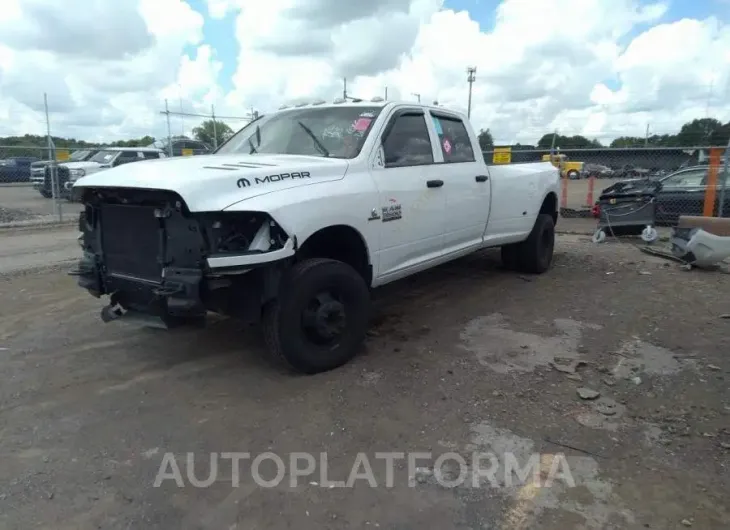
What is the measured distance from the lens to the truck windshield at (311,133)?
14.5 ft

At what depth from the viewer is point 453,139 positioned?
17.9 ft

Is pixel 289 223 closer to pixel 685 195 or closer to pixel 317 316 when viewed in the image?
pixel 317 316

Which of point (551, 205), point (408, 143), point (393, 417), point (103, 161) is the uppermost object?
point (103, 161)

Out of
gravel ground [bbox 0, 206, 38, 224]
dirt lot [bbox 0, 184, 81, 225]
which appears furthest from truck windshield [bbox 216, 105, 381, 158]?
gravel ground [bbox 0, 206, 38, 224]

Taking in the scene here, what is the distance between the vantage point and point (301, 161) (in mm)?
4043

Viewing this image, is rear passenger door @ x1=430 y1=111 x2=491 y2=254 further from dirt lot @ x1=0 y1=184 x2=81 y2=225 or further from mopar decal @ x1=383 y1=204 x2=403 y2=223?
dirt lot @ x1=0 y1=184 x2=81 y2=225

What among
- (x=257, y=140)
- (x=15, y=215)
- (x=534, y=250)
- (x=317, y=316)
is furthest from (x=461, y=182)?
(x=15, y=215)

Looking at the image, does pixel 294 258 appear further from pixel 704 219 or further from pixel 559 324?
pixel 704 219

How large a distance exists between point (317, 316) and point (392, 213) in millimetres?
1111

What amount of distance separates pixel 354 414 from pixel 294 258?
46.5 inches

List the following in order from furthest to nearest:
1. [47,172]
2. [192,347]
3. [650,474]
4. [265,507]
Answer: [47,172]
[192,347]
[650,474]
[265,507]

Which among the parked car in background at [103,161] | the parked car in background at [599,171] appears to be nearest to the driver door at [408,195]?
the parked car in background at [103,161]

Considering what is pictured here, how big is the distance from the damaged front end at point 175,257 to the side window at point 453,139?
2.36 m

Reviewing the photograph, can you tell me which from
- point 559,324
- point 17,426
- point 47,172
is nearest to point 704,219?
point 559,324
